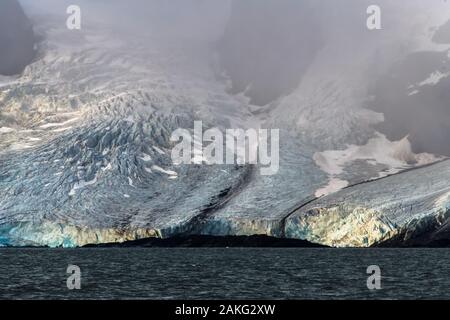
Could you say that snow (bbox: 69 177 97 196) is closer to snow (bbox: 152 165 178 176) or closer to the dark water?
snow (bbox: 152 165 178 176)

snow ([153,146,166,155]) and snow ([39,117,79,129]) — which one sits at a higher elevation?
snow ([39,117,79,129])

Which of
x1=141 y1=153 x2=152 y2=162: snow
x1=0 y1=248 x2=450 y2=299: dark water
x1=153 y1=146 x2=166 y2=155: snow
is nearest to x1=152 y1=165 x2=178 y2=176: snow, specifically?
x1=141 y1=153 x2=152 y2=162: snow

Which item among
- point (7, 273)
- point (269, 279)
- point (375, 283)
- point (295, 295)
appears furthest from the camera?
point (7, 273)

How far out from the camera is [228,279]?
225ft

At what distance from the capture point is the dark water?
182 ft

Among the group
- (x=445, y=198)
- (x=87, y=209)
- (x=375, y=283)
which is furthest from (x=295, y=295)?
(x=87, y=209)

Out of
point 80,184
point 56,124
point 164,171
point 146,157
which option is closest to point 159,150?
point 146,157

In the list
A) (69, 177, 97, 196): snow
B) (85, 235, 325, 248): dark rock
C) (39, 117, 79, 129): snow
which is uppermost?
(39, 117, 79, 129): snow

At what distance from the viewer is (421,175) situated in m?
158

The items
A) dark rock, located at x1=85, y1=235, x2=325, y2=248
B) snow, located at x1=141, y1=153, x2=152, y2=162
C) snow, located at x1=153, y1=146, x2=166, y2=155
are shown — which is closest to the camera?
dark rock, located at x1=85, y1=235, x2=325, y2=248

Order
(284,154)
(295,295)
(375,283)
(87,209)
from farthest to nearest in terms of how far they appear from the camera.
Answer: (284,154)
(87,209)
(375,283)
(295,295)
